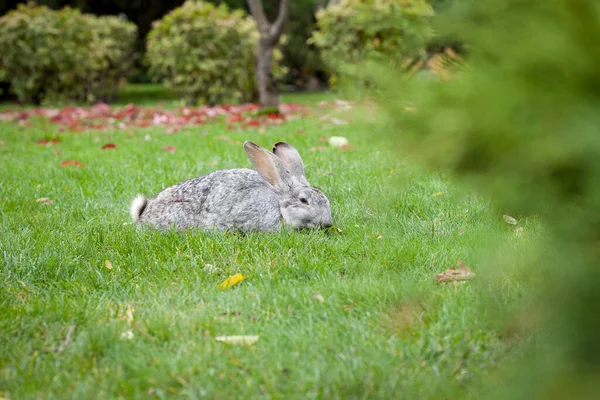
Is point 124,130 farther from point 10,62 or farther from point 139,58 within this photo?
point 139,58

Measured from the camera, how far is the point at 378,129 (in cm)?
171

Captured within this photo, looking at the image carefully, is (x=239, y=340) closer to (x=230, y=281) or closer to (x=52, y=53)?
(x=230, y=281)

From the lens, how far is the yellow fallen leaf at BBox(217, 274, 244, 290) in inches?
130

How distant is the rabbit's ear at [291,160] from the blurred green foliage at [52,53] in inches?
513

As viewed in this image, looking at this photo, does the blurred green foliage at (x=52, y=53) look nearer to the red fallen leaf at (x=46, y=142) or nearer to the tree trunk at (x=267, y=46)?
the tree trunk at (x=267, y=46)

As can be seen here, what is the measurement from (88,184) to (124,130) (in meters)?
4.29

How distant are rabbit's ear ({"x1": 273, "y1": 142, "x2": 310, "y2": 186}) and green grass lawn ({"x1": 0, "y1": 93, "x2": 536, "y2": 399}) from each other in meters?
0.43

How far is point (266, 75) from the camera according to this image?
11.6 metres

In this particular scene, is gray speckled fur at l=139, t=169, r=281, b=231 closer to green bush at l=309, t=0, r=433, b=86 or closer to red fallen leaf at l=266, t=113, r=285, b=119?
red fallen leaf at l=266, t=113, r=285, b=119

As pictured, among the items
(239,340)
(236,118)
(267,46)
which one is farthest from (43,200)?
(267,46)

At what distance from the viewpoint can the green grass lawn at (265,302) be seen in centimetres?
236

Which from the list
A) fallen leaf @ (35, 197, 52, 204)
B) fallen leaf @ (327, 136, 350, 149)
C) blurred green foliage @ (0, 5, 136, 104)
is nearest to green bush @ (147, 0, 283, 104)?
blurred green foliage @ (0, 5, 136, 104)

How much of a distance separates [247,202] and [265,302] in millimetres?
1314

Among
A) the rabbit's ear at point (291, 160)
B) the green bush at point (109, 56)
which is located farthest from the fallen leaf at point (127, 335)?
the green bush at point (109, 56)
